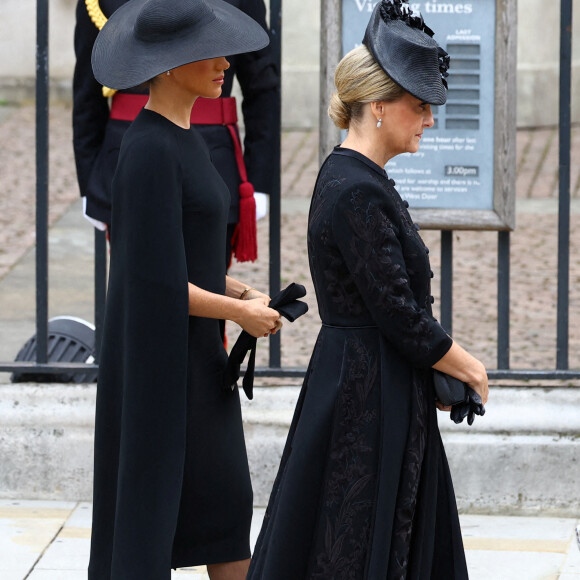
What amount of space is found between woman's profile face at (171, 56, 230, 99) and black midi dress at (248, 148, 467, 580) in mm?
369

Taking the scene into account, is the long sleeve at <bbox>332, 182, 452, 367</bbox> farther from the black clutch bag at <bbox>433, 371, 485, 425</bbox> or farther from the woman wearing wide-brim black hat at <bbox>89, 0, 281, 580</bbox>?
the woman wearing wide-brim black hat at <bbox>89, 0, 281, 580</bbox>

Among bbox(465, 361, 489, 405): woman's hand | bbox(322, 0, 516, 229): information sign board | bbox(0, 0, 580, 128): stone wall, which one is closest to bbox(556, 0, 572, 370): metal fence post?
bbox(322, 0, 516, 229): information sign board

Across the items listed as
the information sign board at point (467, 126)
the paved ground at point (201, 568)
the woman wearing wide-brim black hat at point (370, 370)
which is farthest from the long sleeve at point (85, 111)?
the woman wearing wide-brim black hat at point (370, 370)

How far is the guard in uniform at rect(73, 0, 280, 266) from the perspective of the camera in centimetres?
410

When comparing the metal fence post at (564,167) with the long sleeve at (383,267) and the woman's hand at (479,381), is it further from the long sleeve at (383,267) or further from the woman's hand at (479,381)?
the long sleeve at (383,267)

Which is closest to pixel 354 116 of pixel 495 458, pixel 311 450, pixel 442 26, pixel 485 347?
pixel 311 450

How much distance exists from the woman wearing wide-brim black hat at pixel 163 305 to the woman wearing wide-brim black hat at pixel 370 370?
0.29 meters

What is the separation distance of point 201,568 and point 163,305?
133 cm

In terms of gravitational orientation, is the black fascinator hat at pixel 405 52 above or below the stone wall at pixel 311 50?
below

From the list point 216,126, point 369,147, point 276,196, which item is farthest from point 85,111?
point 369,147

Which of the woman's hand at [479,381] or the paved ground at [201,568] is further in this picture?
the paved ground at [201,568]

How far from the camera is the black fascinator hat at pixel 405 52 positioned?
2891 millimetres

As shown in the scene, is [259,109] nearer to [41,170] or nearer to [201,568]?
[41,170]

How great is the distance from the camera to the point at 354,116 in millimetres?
2992
